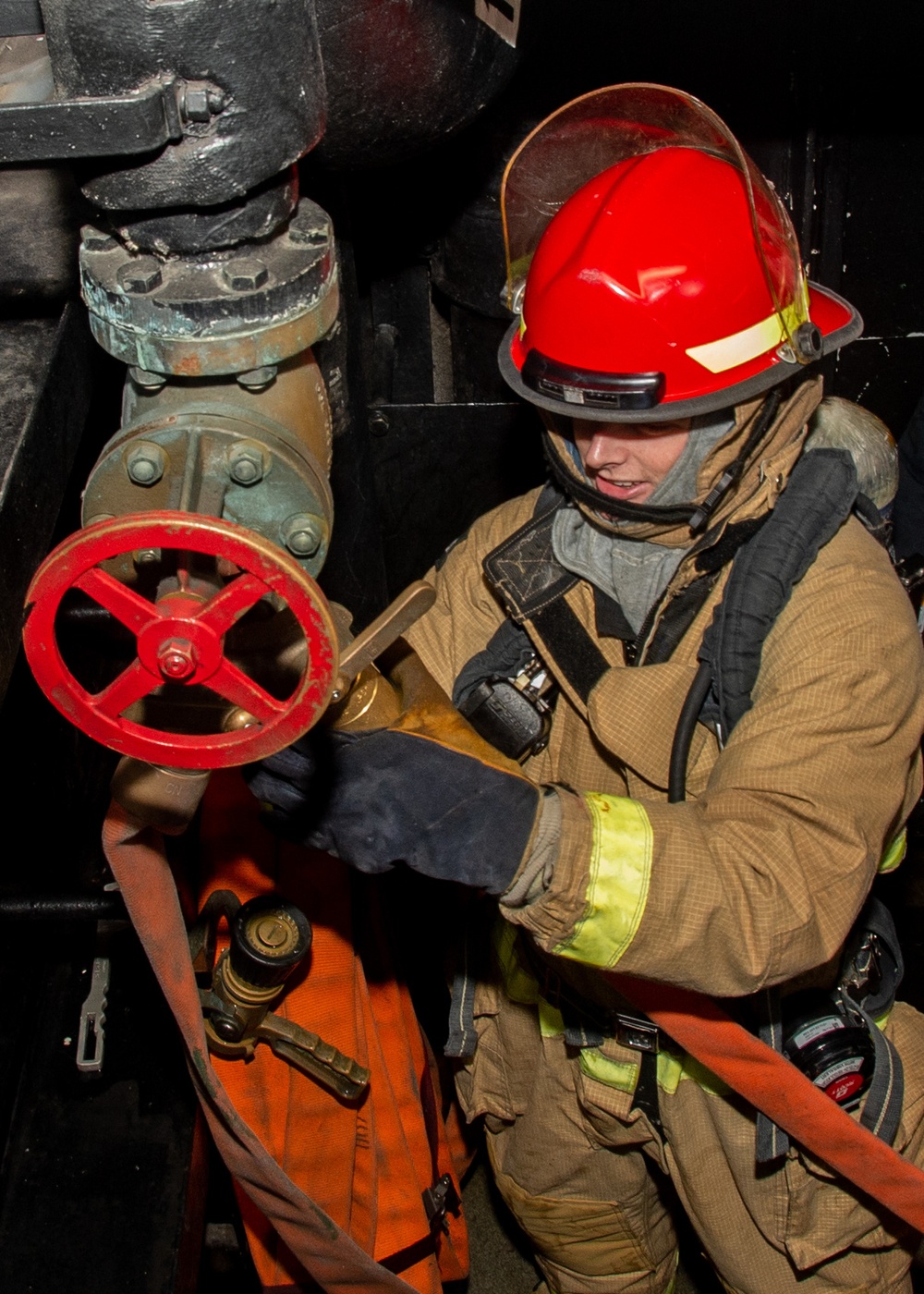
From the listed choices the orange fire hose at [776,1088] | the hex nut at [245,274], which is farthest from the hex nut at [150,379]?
the orange fire hose at [776,1088]

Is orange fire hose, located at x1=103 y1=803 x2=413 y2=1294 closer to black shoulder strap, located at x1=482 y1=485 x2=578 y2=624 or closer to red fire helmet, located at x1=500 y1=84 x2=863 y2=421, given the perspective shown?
black shoulder strap, located at x1=482 y1=485 x2=578 y2=624

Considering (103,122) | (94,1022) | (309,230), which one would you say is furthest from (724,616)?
(94,1022)

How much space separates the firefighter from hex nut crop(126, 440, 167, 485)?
19.6 inches

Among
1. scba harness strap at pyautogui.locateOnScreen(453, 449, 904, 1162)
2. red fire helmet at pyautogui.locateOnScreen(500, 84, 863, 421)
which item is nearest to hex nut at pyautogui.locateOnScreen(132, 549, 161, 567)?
red fire helmet at pyautogui.locateOnScreen(500, 84, 863, 421)

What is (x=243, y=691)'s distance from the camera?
3.92ft

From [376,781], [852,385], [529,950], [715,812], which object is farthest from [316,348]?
[852,385]

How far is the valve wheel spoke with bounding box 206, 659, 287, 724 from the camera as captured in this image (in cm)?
118

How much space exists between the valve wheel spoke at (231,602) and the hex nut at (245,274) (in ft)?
1.10

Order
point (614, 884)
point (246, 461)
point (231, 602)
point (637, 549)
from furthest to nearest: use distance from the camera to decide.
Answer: point (637, 549)
point (614, 884)
point (246, 461)
point (231, 602)

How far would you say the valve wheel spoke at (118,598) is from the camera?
3.72 ft

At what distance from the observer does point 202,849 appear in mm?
2305

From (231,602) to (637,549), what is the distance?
1.03 metres

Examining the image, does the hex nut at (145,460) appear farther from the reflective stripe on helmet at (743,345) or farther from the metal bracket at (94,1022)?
the metal bracket at (94,1022)

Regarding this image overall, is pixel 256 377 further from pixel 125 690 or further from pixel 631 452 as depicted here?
pixel 631 452
